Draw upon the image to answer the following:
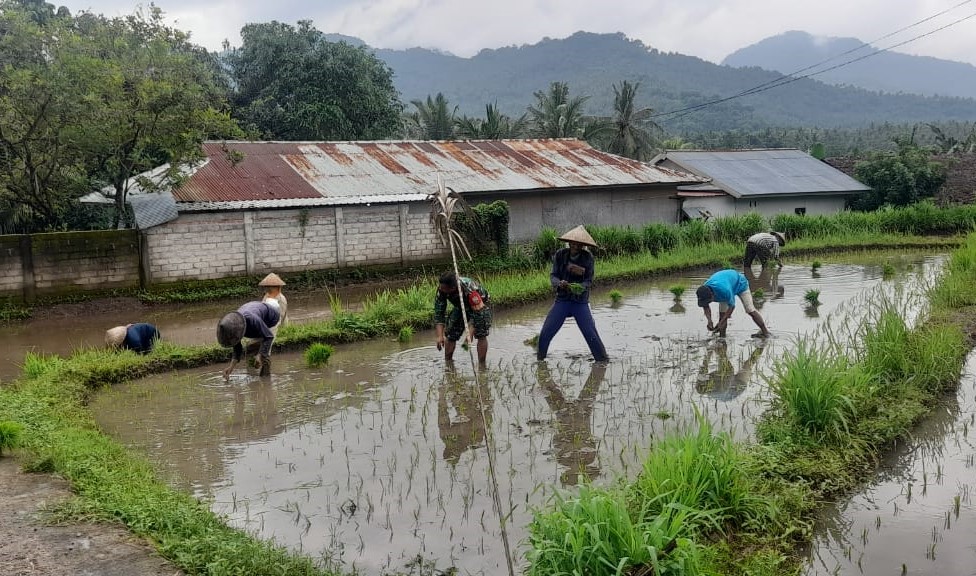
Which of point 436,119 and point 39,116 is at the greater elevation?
point 436,119

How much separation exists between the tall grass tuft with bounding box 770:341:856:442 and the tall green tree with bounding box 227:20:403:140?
22913 millimetres

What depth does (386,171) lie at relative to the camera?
19469mm

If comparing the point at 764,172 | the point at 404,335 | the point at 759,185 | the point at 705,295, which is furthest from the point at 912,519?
the point at 764,172

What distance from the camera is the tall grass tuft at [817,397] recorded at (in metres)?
6.15

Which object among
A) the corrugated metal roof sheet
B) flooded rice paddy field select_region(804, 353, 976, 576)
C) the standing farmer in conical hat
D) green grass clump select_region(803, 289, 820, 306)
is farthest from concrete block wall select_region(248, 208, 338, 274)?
the corrugated metal roof sheet

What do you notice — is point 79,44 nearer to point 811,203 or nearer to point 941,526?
point 941,526

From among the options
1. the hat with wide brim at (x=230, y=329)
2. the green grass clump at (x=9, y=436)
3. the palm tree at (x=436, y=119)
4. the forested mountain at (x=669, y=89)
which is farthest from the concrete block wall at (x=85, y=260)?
the forested mountain at (x=669, y=89)

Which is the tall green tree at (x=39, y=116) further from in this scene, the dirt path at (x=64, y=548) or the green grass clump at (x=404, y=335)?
the dirt path at (x=64, y=548)

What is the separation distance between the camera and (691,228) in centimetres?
2056

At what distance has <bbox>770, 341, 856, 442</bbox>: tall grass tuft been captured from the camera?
20.2ft

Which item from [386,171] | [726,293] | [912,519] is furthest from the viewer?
[386,171]

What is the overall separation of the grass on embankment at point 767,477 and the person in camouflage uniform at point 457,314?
336cm

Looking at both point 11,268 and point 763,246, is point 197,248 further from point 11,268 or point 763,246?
point 763,246

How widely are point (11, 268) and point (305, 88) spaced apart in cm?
1538
